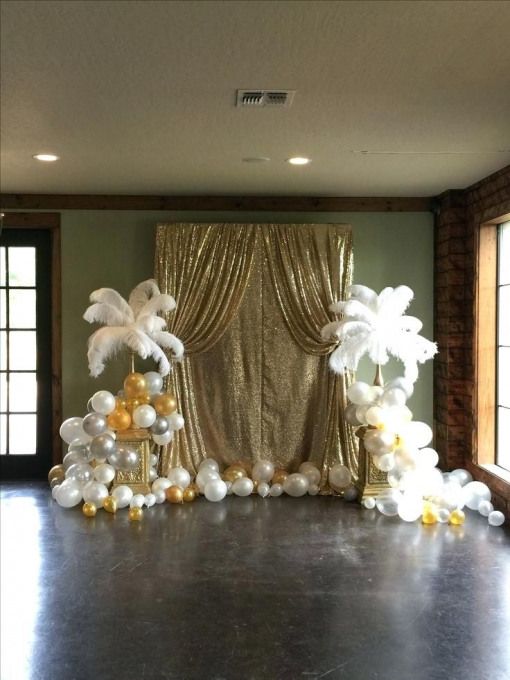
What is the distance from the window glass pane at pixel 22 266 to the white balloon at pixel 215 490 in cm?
247

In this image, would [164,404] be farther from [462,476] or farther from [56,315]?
[462,476]

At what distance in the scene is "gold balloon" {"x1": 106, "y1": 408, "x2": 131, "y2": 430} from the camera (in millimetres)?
5500

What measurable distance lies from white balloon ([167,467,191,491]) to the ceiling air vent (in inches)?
127

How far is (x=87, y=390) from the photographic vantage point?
6.41 metres

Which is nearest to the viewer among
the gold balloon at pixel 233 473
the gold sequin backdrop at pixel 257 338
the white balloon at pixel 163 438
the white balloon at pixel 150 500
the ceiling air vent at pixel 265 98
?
the ceiling air vent at pixel 265 98

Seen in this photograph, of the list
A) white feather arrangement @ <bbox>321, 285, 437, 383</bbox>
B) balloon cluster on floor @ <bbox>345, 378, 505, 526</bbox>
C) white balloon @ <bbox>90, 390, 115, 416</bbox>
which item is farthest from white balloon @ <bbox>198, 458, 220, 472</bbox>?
white feather arrangement @ <bbox>321, 285, 437, 383</bbox>

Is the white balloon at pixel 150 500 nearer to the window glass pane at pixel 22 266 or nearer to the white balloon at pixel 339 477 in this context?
the white balloon at pixel 339 477

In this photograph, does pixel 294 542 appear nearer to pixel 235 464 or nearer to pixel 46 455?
pixel 235 464

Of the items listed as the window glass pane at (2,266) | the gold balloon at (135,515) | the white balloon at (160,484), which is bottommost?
the gold balloon at (135,515)

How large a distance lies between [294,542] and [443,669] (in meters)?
1.79

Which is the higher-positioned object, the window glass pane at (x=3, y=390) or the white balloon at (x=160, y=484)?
the window glass pane at (x=3, y=390)

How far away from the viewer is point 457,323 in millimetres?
6188

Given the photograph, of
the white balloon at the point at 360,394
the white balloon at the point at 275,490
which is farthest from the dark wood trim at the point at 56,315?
the white balloon at the point at 360,394

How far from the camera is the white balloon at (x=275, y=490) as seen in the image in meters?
5.95
